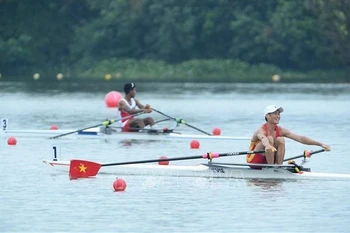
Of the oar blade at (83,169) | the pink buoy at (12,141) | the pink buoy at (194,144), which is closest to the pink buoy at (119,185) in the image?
the oar blade at (83,169)

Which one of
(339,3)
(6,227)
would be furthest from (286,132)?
(339,3)

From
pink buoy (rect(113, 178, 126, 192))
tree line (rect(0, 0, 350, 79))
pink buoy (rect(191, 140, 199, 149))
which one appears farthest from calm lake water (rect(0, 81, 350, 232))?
tree line (rect(0, 0, 350, 79))

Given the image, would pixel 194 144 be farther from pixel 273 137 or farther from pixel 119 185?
pixel 119 185

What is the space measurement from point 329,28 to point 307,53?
2390 millimetres

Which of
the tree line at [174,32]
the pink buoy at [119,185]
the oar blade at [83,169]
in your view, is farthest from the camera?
the tree line at [174,32]

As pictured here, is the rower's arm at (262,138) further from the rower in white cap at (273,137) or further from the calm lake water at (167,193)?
the calm lake water at (167,193)

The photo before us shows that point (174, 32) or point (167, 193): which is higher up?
point (174, 32)

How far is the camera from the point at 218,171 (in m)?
17.2

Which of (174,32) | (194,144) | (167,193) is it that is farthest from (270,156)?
(174,32)

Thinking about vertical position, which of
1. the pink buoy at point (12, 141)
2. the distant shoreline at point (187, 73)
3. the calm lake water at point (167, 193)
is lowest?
the calm lake water at point (167, 193)

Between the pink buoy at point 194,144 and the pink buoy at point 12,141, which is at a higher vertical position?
the pink buoy at point 12,141

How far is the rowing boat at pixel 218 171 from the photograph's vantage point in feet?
55.1

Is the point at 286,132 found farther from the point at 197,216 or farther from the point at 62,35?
the point at 62,35

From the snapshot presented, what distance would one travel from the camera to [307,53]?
6244cm
